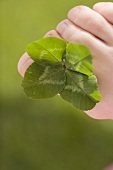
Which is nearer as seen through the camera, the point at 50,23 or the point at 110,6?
the point at 110,6

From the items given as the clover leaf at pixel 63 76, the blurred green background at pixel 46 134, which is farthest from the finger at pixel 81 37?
the blurred green background at pixel 46 134

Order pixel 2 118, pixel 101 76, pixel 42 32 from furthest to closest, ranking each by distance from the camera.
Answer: pixel 42 32 < pixel 2 118 < pixel 101 76

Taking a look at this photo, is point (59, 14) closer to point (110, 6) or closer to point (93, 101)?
point (110, 6)

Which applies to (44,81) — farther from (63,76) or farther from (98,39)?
(98,39)

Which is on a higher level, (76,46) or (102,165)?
(76,46)

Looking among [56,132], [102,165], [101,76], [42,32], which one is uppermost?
[101,76]

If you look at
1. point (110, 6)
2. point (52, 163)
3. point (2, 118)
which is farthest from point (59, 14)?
point (110, 6)

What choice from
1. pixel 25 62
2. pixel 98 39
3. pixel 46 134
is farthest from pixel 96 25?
pixel 46 134
